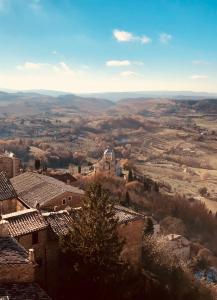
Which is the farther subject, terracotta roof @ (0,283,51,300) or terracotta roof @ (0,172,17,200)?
terracotta roof @ (0,172,17,200)

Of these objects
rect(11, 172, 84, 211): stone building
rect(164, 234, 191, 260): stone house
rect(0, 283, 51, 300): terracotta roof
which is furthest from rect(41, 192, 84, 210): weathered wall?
rect(164, 234, 191, 260): stone house

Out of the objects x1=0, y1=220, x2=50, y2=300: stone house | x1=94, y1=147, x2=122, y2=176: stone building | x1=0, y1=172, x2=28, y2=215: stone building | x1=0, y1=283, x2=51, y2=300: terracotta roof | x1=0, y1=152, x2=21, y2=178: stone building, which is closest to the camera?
x1=0, y1=283, x2=51, y2=300: terracotta roof

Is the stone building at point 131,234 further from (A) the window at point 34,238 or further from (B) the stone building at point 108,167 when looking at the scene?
(B) the stone building at point 108,167

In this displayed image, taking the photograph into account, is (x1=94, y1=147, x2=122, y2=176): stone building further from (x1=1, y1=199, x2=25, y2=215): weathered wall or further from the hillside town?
(x1=1, y1=199, x2=25, y2=215): weathered wall

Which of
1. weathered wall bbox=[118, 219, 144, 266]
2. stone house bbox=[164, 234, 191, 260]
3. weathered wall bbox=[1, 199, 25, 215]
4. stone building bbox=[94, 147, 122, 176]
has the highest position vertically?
weathered wall bbox=[1, 199, 25, 215]

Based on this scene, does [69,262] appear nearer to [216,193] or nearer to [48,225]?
[48,225]

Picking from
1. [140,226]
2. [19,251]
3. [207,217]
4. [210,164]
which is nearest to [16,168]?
[140,226]

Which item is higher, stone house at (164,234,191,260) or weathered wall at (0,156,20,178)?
weathered wall at (0,156,20,178)
